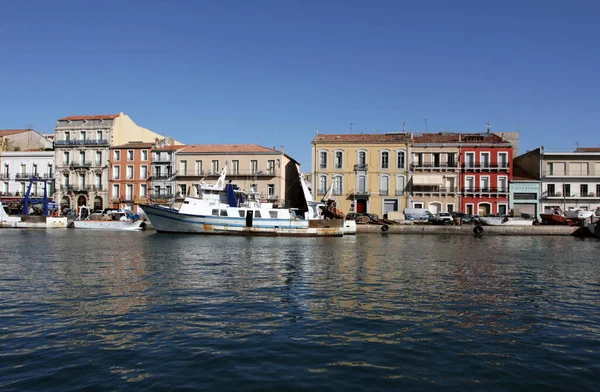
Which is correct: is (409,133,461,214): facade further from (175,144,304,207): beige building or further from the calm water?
the calm water

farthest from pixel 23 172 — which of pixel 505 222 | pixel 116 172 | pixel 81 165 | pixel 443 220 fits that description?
pixel 505 222

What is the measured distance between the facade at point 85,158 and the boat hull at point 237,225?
89.6 feet

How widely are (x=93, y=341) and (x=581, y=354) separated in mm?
9555

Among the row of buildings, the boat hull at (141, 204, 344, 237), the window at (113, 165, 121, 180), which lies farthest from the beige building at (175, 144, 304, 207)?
the boat hull at (141, 204, 344, 237)

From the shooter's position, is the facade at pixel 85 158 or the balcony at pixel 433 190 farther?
the facade at pixel 85 158

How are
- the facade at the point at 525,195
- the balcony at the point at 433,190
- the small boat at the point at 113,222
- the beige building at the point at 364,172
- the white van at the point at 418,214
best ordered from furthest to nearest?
the beige building at the point at 364,172 < the balcony at the point at 433,190 < the facade at the point at 525,195 < the white van at the point at 418,214 < the small boat at the point at 113,222

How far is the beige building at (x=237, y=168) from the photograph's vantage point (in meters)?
65.2

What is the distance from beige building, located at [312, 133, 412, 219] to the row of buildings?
0.42 feet

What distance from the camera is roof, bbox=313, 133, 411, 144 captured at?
2501 inches

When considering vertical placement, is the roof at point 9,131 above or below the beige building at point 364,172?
above

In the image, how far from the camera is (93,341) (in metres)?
9.99

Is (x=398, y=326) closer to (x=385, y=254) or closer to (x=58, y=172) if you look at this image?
(x=385, y=254)

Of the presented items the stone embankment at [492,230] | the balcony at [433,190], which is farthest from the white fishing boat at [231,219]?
the balcony at [433,190]

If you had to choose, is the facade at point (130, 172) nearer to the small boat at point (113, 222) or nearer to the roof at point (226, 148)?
the roof at point (226, 148)
